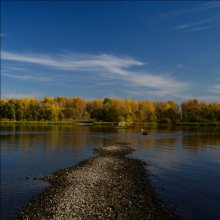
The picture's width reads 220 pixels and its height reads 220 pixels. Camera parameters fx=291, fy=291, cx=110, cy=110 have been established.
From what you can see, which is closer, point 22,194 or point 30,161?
point 22,194

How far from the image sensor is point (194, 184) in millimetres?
36094

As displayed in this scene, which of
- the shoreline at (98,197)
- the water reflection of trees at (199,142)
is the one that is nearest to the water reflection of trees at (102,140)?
the water reflection of trees at (199,142)

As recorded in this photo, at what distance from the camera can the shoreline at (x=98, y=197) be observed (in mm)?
24500

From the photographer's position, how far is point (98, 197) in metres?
28.7

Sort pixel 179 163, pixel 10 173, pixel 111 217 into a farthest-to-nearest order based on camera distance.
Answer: pixel 179 163
pixel 10 173
pixel 111 217

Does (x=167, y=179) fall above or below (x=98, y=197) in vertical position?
below

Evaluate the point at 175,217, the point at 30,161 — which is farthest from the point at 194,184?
the point at 30,161

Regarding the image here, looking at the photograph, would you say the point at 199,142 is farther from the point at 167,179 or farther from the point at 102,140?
the point at 167,179

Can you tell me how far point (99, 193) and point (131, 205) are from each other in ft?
15.8

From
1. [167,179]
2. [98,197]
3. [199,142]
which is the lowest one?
[167,179]

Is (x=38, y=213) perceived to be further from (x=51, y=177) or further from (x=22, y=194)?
(x=51, y=177)

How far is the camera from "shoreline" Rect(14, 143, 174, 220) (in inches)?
965

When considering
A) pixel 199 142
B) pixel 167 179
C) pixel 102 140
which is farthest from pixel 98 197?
pixel 199 142

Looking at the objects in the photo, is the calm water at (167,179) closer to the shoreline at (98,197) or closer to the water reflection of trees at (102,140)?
the shoreline at (98,197)
